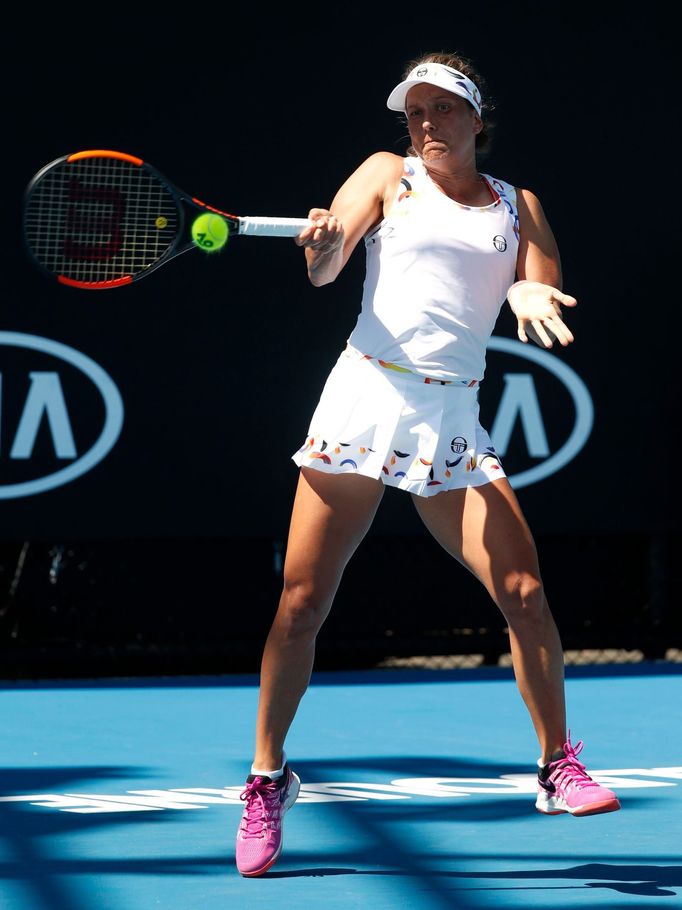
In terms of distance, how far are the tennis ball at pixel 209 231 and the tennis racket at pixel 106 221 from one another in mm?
19

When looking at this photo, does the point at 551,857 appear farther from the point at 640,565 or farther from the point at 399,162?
the point at 640,565

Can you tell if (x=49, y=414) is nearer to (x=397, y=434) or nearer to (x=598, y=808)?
(x=397, y=434)

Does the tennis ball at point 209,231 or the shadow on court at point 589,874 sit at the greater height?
the tennis ball at point 209,231

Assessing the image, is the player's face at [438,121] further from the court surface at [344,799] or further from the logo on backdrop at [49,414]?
the logo on backdrop at [49,414]

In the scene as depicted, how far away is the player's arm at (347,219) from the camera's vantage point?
11.5 feet

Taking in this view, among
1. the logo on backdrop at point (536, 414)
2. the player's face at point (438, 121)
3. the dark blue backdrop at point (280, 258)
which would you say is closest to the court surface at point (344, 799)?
the dark blue backdrop at point (280, 258)

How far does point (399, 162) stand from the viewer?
379 cm

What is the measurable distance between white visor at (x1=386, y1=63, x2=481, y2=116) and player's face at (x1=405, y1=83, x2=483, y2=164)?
2 cm

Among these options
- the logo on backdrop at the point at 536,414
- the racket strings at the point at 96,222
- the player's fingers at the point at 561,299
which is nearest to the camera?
the player's fingers at the point at 561,299

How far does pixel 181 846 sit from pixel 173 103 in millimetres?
3397

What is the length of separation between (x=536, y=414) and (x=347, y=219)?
3164 mm

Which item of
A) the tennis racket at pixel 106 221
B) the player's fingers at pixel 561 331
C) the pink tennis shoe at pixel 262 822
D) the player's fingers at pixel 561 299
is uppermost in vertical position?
the tennis racket at pixel 106 221

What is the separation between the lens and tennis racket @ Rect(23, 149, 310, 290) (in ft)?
12.6

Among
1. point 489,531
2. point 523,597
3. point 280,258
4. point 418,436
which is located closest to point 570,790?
point 523,597
